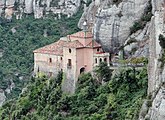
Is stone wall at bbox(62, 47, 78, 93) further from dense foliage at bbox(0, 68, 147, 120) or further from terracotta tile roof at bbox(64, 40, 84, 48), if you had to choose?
dense foliage at bbox(0, 68, 147, 120)

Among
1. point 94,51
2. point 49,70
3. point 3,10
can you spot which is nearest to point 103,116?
point 94,51

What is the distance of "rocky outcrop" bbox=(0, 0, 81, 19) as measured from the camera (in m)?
129

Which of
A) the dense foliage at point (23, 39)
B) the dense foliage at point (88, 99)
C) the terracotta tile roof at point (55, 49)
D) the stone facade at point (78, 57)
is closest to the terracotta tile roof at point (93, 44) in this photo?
the stone facade at point (78, 57)

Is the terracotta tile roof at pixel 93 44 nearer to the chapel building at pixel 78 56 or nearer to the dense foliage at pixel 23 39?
the chapel building at pixel 78 56

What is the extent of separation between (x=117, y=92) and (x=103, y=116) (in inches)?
103

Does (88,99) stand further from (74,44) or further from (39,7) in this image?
(39,7)

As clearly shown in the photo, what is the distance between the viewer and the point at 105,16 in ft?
214

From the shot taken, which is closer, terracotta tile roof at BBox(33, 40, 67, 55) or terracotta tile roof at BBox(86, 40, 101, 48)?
terracotta tile roof at BBox(86, 40, 101, 48)

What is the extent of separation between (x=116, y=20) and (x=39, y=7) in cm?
6833

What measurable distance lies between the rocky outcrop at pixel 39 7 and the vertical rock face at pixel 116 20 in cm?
6284

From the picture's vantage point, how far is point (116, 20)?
64.6 meters

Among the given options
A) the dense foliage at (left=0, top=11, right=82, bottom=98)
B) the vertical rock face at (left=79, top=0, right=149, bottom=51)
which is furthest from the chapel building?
the dense foliage at (left=0, top=11, right=82, bottom=98)

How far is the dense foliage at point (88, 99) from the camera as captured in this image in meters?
59.2

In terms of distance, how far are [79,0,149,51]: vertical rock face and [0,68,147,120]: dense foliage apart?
136 inches
